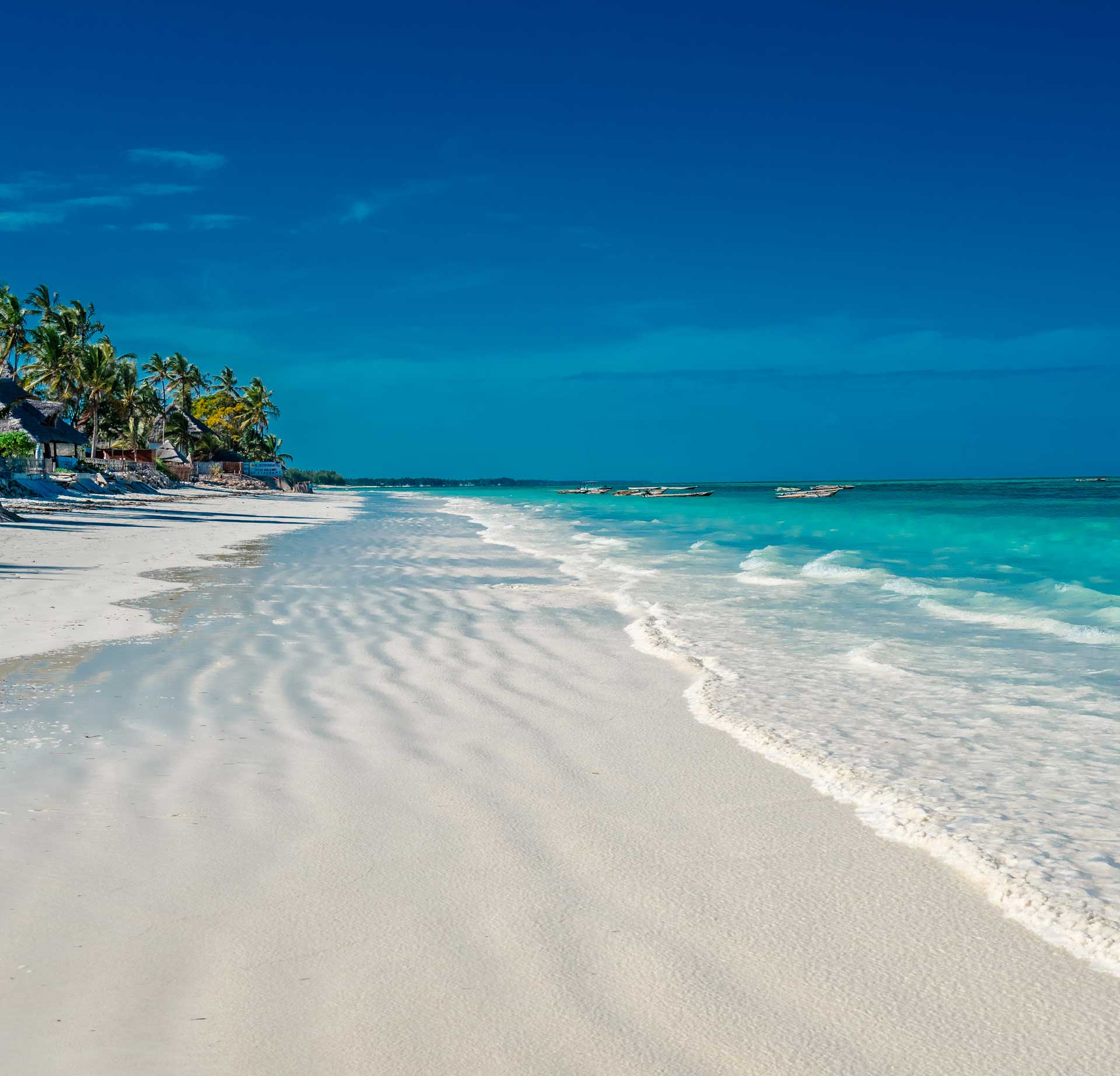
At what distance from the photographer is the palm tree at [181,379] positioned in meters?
86.5

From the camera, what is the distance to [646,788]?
486 cm

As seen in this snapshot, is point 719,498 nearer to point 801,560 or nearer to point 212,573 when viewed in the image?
point 801,560

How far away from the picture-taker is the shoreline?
9.15 m

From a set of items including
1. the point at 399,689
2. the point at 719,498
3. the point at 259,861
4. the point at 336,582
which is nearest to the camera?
the point at 259,861

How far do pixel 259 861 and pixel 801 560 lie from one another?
18336 millimetres

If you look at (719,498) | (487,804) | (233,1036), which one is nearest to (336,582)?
(487,804)

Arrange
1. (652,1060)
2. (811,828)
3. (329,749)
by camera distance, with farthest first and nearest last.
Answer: (329,749), (811,828), (652,1060)

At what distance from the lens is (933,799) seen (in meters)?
4.66

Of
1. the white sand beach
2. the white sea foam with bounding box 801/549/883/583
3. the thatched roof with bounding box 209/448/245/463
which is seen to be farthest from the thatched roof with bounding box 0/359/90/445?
the white sand beach

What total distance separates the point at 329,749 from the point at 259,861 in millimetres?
1681

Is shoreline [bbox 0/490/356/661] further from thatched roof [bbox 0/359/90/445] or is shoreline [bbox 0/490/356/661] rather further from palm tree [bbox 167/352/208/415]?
palm tree [bbox 167/352/208/415]

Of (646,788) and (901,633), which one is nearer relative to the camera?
(646,788)

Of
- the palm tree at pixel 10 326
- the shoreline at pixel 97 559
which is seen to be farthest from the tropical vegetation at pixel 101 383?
the shoreline at pixel 97 559

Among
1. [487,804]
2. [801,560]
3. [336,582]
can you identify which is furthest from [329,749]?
[801,560]
